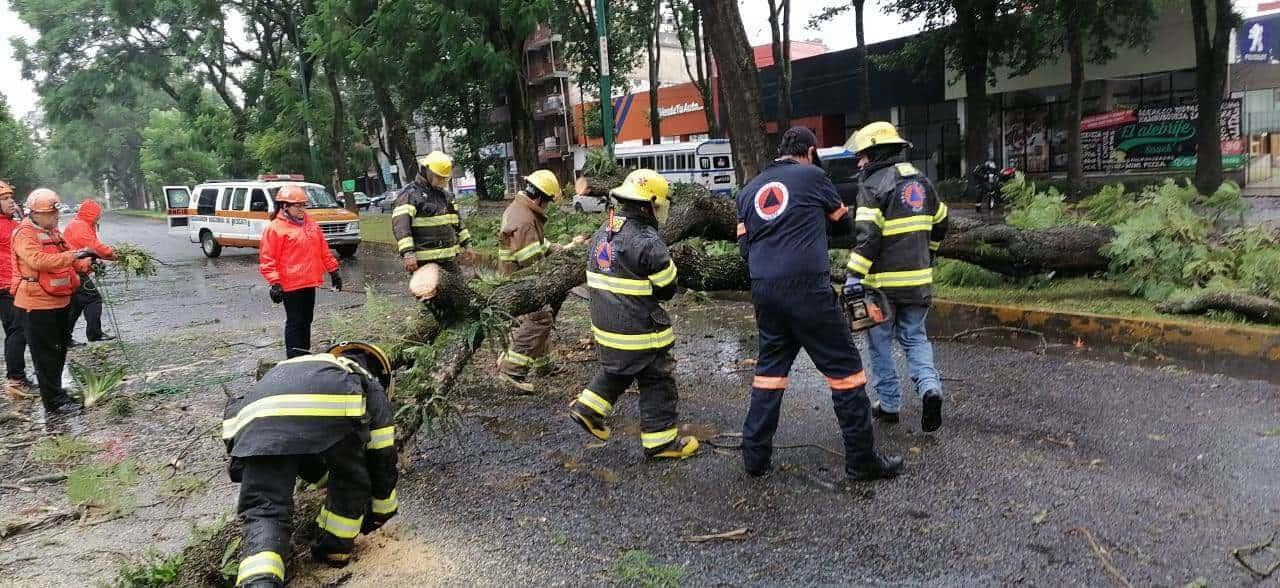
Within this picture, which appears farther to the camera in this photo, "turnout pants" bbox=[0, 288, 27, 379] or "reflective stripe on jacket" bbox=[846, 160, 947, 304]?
"turnout pants" bbox=[0, 288, 27, 379]

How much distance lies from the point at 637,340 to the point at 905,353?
157 cm

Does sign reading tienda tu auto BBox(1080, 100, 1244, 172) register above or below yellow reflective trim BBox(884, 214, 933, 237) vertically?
above

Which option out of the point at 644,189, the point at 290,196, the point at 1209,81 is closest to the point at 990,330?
the point at 644,189

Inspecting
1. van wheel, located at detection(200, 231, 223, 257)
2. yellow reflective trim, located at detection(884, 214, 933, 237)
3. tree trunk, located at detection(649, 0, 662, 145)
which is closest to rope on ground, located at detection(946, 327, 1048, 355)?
yellow reflective trim, located at detection(884, 214, 933, 237)

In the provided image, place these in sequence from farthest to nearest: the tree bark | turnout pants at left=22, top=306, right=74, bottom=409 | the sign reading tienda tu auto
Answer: the sign reading tienda tu auto < the tree bark < turnout pants at left=22, top=306, right=74, bottom=409

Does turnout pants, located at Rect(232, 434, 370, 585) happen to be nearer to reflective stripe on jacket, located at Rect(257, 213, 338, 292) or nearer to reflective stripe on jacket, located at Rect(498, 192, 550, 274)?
reflective stripe on jacket, located at Rect(498, 192, 550, 274)

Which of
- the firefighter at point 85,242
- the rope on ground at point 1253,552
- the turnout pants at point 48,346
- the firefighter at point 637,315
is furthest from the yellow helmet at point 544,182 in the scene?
the rope on ground at point 1253,552

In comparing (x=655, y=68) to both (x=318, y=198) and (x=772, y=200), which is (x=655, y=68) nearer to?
(x=318, y=198)

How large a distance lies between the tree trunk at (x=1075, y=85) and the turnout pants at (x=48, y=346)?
19835 millimetres

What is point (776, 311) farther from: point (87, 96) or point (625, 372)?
point (87, 96)

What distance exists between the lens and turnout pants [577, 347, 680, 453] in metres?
4.50

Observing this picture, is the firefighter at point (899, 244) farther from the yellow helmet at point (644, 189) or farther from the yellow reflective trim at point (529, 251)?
the yellow reflective trim at point (529, 251)

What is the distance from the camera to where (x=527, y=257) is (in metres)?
6.64

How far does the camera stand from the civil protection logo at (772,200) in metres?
4.09
